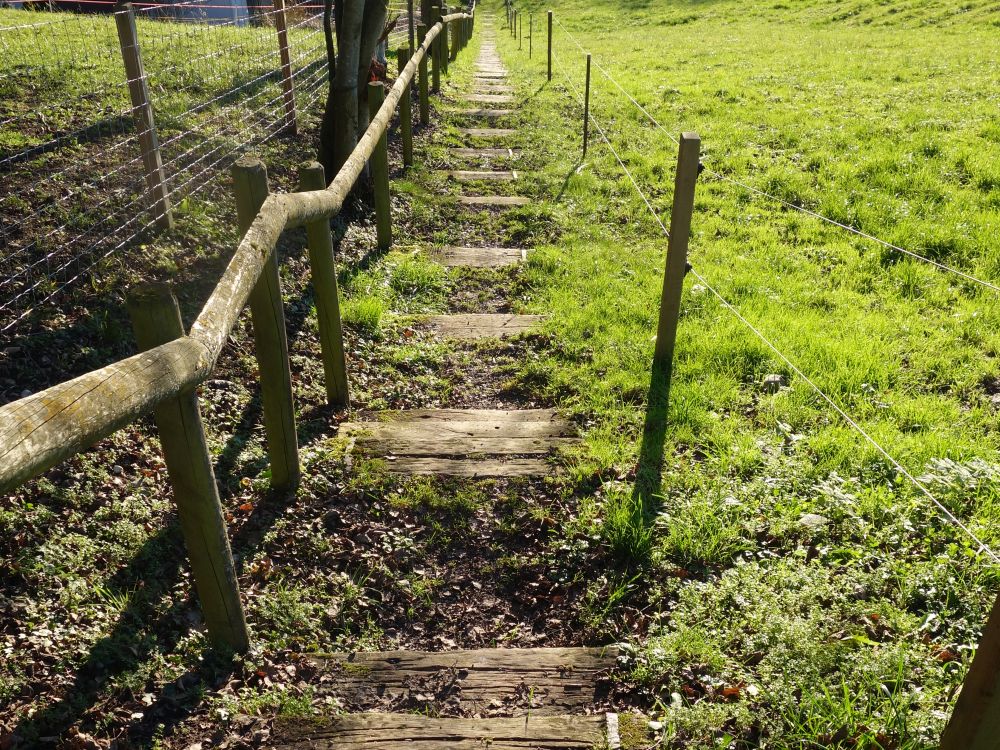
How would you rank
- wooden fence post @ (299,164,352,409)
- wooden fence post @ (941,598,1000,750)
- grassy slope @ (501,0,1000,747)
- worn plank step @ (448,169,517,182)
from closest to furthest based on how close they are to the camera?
wooden fence post @ (941,598,1000,750) < grassy slope @ (501,0,1000,747) < wooden fence post @ (299,164,352,409) < worn plank step @ (448,169,517,182)

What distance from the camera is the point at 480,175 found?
9.59 m

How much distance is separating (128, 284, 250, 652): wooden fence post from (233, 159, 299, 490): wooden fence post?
3.41 feet

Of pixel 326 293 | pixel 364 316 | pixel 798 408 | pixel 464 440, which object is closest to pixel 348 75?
pixel 364 316

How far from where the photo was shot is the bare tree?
7.12m

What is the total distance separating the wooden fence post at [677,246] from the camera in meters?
4.51

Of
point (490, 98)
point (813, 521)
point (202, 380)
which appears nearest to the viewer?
point (202, 380)

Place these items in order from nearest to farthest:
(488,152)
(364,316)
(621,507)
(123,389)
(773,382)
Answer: (123,389), (621,507), (773,382), (364,316), (488,152)

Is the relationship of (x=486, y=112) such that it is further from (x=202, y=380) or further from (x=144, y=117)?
(x=202, y=380)

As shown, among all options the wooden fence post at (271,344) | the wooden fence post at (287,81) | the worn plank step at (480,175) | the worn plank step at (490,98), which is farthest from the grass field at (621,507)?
the worn plank step at (490,98)

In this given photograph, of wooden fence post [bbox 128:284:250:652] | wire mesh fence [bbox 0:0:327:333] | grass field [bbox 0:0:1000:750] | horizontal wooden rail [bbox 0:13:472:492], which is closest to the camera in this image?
horizontal wooden rail [bbox 0:13:472:492]

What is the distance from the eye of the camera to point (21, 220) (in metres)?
5.21

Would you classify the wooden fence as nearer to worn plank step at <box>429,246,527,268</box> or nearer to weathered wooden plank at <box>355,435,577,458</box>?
weathered wooden plank at <box>355,435,577,458</box>

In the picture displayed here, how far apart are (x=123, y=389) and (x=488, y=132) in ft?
33.7

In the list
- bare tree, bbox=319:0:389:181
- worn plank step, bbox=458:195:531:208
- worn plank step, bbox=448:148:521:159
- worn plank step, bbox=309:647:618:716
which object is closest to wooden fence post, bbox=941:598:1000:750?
worn plank step, bbox=309:647:618:716
